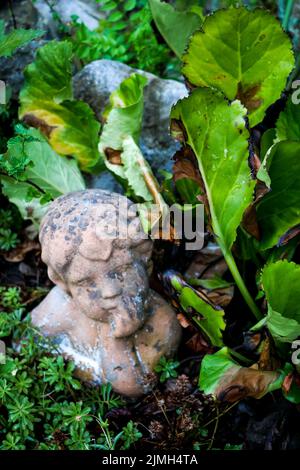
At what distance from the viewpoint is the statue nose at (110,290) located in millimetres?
1288

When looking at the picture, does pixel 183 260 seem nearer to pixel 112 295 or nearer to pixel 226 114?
pixel 112 295

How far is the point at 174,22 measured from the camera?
163 centimetres

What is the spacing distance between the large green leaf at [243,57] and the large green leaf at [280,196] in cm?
14

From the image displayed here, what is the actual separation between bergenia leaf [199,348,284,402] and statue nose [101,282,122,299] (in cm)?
25

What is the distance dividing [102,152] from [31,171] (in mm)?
200

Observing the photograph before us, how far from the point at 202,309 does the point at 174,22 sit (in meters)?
0.82

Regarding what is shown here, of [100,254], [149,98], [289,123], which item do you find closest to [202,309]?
[100,254]

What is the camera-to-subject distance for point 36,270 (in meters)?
1.73

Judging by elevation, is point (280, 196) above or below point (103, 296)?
above

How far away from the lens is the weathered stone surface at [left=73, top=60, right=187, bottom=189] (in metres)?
1.74

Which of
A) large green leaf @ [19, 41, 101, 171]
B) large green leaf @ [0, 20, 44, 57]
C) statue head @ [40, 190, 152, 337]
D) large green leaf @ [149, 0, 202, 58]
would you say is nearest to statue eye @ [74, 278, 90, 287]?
statue head @ [40, 190, 152, 337]

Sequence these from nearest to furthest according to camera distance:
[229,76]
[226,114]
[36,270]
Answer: [226,114] < [229,76] < [36,270]

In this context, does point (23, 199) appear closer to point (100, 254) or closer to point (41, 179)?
point (41, 179)
